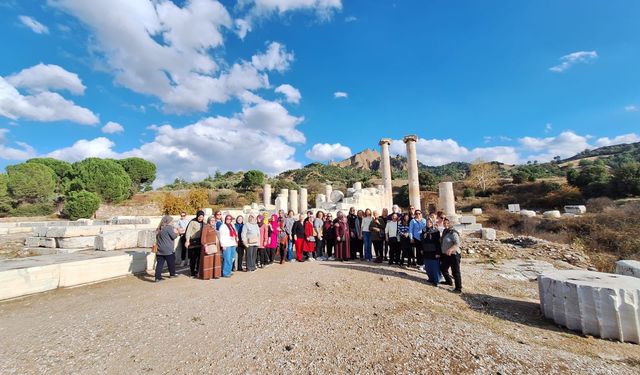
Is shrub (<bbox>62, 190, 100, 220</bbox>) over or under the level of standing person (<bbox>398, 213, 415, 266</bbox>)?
over

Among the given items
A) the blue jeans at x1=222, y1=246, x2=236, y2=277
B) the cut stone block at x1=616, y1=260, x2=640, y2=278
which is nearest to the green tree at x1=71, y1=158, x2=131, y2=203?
the blue jeans at x1=222, y1=246, x2=236, y2=277

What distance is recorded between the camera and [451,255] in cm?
634

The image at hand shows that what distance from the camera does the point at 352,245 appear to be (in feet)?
32.0

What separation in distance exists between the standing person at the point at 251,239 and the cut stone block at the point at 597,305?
20.5ft

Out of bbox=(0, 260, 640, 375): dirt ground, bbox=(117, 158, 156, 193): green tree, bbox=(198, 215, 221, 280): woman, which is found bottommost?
bbox=(0, 260, 640, 375): dirt ground

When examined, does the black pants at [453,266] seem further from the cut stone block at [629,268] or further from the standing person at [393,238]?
the cut stone block at [629,268]

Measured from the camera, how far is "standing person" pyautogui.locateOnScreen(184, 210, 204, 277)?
7126 millimetres

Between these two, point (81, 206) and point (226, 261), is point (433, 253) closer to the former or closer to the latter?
point (226, 261)

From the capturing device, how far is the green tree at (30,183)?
3394cm

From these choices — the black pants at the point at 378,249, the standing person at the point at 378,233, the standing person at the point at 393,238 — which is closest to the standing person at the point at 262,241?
the standing person at the point at 378,233

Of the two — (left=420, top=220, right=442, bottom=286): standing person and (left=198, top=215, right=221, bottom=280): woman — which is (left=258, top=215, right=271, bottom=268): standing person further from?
(left=420, top=220, right=442, bottom=286): standing person

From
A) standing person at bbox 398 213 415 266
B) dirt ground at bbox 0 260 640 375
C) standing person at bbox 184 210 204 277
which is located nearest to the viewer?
dirt ground at bbox 0 260 640 375

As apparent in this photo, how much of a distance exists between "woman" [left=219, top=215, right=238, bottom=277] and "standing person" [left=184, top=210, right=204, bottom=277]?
515mm

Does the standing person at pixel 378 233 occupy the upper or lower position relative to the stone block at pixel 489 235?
upper
